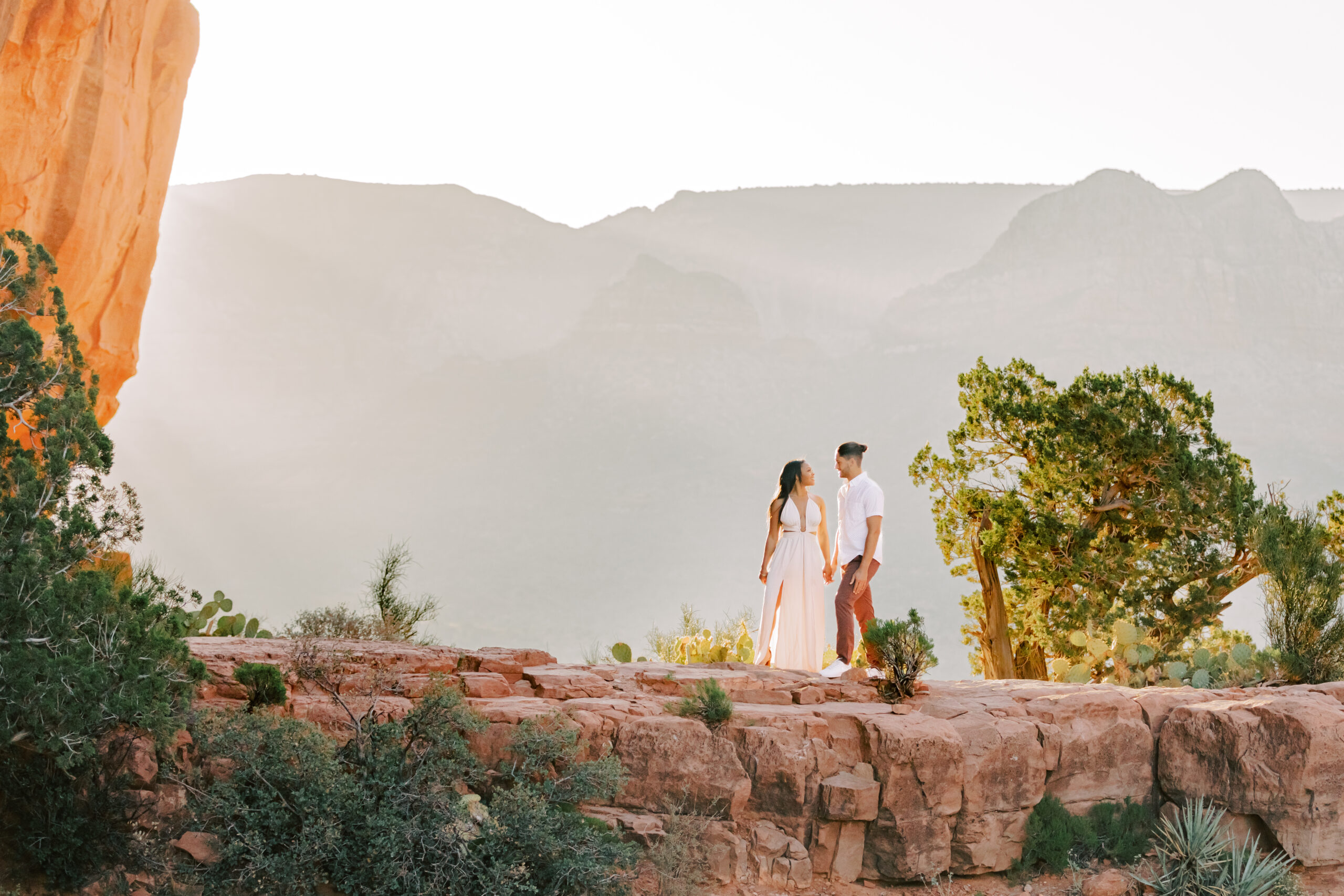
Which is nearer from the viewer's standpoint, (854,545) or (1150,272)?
(854,545)

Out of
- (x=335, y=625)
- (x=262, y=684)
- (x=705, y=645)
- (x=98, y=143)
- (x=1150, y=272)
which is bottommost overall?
(x=262, y=684)

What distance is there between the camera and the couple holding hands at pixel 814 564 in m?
9.57

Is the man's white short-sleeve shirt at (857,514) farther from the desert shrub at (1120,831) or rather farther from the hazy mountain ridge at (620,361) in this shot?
the hazy mountain ridge at (620,361)

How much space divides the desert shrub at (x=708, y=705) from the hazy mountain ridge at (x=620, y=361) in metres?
52.8

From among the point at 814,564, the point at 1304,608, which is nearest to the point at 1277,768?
the point at 1304,608

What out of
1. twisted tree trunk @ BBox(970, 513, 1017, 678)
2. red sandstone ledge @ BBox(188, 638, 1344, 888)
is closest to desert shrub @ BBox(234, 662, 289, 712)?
red sandstone ledge @ BBox(188, 638, 1344, 888)

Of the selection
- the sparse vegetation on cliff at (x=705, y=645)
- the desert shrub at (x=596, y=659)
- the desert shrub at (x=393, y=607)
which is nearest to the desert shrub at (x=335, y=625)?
the desert shrub at (x=393, y=607)

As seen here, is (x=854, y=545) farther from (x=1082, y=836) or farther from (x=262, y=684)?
(x=262, y=684)

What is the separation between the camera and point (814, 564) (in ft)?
32.8

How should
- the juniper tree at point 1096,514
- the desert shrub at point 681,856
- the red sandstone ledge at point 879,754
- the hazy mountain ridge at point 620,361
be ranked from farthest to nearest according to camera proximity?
the hazy mountain ridge at point 620,361 < the juniper tree at point 1096,514 < the red sandstone ledge at point 879,754 < the desert shrub at point 681,856

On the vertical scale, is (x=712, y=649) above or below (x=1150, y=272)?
below

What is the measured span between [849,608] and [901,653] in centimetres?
95

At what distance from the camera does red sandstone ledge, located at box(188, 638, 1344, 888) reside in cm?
729

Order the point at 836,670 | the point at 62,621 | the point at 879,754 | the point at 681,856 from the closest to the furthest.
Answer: the point at 62,621
the point at 681,856
the point at 879,754
the point at 836,670
